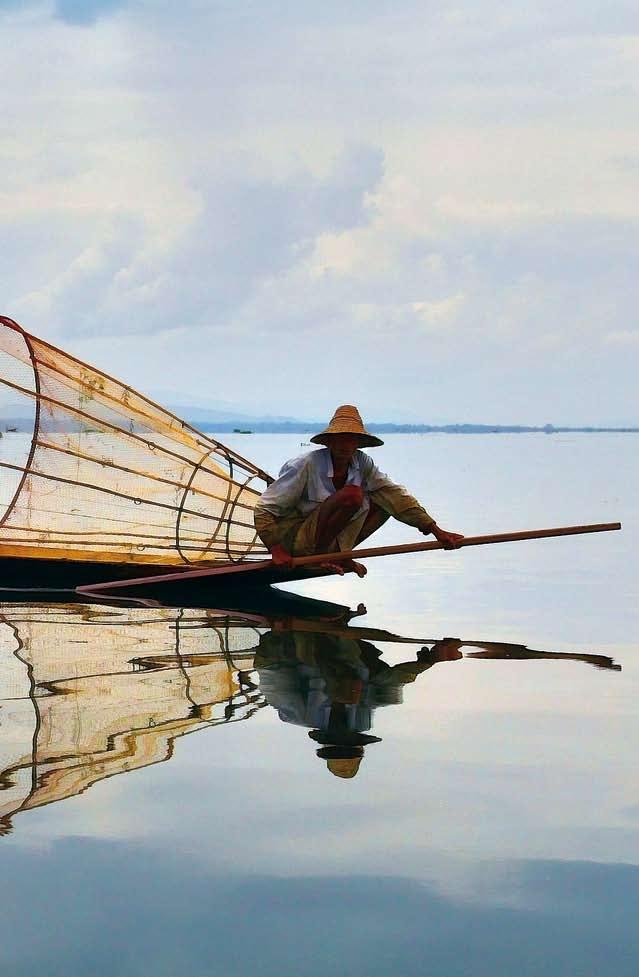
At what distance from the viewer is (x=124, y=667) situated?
18.3ft

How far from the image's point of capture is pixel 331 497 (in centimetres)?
708

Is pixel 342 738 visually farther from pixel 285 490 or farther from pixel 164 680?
pixel 285 490

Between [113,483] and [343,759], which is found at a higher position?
[113,483]

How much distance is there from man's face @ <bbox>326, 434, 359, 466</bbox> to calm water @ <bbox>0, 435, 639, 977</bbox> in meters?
0.99

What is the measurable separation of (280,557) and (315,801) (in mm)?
3703

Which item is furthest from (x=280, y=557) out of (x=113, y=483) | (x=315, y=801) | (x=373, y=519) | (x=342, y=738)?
(x=315, y=801)

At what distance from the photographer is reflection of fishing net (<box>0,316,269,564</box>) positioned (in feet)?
27.7

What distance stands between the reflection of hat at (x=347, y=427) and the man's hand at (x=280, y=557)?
0.72 m

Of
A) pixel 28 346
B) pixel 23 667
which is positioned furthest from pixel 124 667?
pixel 28 346

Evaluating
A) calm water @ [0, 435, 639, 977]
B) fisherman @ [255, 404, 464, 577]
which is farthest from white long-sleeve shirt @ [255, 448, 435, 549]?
calm water @ [0, 435, 639, 977]

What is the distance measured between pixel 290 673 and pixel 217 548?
3.05 meters

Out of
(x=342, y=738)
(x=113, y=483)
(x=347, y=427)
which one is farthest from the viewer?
(x=113, y=483)

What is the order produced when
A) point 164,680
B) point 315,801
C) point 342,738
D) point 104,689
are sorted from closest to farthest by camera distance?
point 315,801
point 342,738
point 104,689
point 164,680

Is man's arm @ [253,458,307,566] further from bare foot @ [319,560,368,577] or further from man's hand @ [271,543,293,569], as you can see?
bare foot @ [319,560,368,577]
